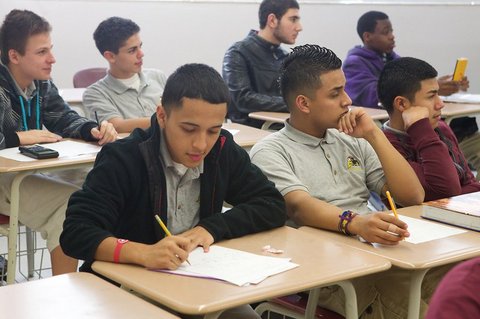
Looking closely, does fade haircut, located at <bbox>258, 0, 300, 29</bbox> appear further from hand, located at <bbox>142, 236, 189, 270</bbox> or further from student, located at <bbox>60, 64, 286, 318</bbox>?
hand, located at <bbox>142, 236, 189, 270</bbox>

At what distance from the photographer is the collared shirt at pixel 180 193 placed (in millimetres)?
2096

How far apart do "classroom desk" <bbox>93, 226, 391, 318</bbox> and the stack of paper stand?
2 centimetres

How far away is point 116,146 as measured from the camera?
2.03 m

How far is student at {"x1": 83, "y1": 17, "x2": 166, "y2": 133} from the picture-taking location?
3982mm

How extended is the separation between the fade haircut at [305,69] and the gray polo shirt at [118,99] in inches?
53.9

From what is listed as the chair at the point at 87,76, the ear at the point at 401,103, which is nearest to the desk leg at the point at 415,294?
the ear at the point at 401,103

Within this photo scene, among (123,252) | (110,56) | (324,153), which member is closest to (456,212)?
(324,153)

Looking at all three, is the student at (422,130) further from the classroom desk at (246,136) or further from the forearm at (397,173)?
the classroom desk at (246,136)

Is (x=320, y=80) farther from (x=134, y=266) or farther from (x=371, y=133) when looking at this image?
(x=134, y=266)

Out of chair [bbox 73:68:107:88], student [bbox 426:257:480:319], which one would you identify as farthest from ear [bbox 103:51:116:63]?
student [bbox 426:257:480:319]

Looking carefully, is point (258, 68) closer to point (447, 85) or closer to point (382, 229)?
point (447, 85)

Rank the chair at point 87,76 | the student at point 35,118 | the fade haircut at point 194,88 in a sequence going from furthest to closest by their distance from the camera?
1. the chair at point 87,76
2. the student at point 35,118
3. the fade haircut at point 194,88

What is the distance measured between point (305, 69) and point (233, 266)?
105 centimetres

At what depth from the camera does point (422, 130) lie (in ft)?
8.99
